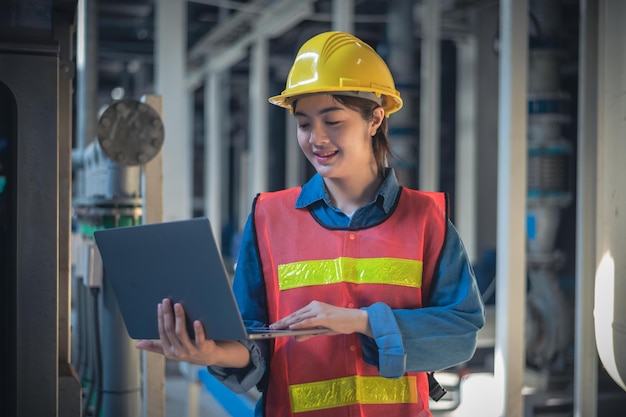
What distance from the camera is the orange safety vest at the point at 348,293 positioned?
1.59 meters

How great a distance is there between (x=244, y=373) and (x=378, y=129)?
24.6 inches

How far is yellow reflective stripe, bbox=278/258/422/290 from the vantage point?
1583mm

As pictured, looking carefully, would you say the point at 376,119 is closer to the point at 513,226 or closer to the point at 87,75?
the point at 513,226

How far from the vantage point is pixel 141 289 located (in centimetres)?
145

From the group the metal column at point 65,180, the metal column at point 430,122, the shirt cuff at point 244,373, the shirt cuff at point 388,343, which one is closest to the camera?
the shirt cuff at point 388,343

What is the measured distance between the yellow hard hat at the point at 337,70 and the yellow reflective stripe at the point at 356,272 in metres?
0.37

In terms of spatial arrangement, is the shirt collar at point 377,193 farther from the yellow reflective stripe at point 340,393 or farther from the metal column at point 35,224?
the metal column at point 35,224

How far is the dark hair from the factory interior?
820 millimetres

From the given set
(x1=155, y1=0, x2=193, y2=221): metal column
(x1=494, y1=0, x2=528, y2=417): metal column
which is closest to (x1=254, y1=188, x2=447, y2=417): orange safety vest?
(x1=494, y1=0, x2=528, y2=417): metal column

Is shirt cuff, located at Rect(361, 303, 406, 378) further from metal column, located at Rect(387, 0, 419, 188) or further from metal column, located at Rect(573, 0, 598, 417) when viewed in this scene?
metal column, located at Rect(387, 0, 419, 188)

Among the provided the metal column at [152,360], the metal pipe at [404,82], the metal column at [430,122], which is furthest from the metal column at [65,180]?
the metal pipe at [404,82]

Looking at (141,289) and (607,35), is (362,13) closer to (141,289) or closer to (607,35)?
(607,35)

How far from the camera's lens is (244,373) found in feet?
5.14

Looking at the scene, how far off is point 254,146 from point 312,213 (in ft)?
17.3
